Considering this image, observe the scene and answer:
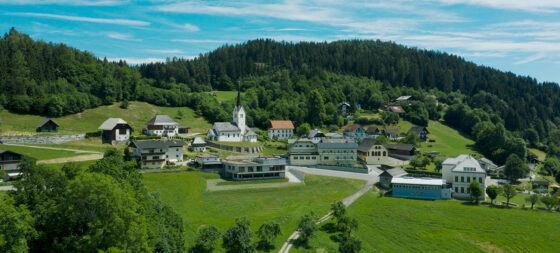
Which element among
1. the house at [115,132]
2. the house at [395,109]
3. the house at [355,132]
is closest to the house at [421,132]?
the house at [355,132]

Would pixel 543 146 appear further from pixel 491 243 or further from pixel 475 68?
pixel 491 243

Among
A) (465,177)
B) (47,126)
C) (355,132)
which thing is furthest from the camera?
(355,132)

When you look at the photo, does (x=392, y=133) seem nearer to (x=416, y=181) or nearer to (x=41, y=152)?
(x=416, y=181)

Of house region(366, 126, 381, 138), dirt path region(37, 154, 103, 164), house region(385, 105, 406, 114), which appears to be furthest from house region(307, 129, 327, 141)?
dirt path region(37, 154, 103, 164)

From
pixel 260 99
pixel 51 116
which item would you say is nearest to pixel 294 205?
pixel 51 116

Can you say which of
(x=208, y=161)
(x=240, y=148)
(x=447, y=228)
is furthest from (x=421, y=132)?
(x=208, y=161)

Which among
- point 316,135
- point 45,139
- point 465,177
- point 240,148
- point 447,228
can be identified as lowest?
point 447,228

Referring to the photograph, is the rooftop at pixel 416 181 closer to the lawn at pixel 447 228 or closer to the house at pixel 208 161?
the lawn at pixel 447 228
